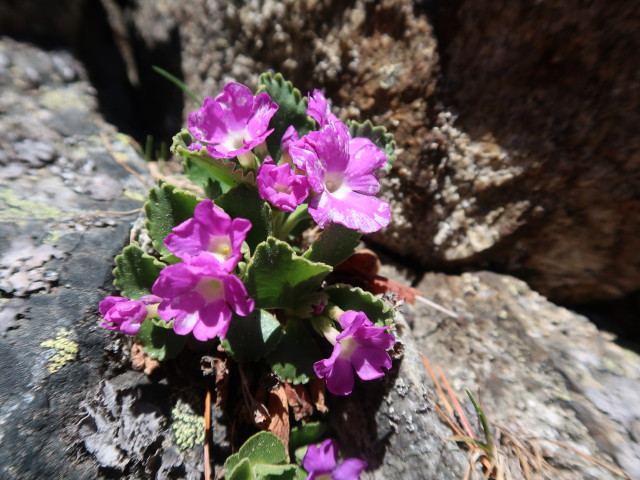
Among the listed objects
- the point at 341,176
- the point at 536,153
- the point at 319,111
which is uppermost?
the point at 536,153

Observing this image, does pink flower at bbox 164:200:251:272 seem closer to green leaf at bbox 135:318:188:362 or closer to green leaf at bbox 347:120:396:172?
green leaf at bbox 135:318:188:362

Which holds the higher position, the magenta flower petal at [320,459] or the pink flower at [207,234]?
the pink flower at [207,234]

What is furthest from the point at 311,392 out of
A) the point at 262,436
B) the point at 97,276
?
the point at 97,276

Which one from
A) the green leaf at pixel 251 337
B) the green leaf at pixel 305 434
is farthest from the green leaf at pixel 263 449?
the green leaf at pixel 251 337

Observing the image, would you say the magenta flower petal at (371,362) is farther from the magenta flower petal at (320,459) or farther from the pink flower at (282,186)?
the pink flower at (282,186)

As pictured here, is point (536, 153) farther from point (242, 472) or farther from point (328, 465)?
point (242, 472)

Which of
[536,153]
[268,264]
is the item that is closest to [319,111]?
[268,264]

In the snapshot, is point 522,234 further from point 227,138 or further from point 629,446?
point 227,138
